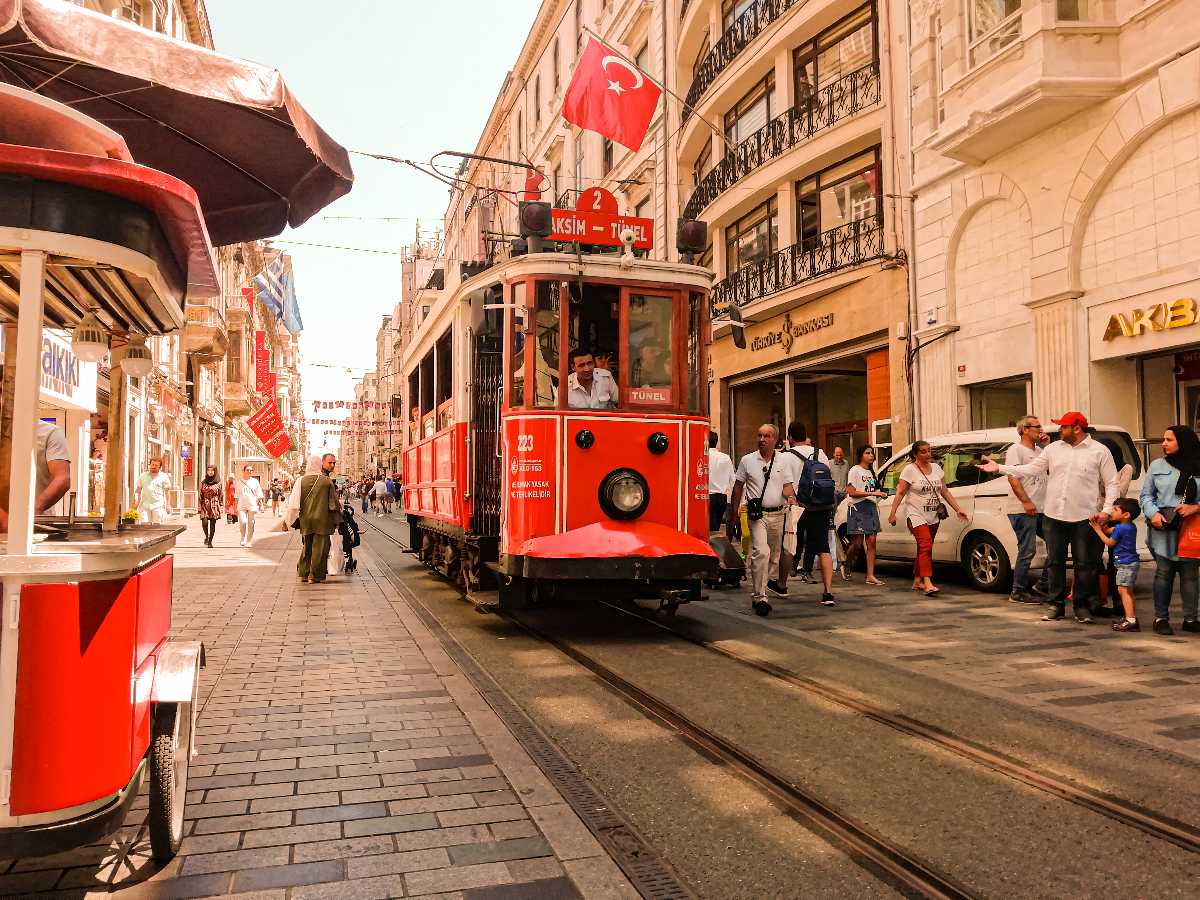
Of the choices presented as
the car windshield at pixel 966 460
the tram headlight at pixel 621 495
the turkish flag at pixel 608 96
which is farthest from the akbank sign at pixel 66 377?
the car windshield at pixel 966 460

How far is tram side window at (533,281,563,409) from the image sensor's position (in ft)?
25.6

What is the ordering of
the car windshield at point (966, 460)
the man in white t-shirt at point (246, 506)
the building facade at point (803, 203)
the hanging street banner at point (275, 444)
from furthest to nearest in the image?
the hanging street banner at point (275, 444) < the man in white t-shirt at point (246, 506) < the building facade at point (803, 203) < the car windshield at point (966, 460)

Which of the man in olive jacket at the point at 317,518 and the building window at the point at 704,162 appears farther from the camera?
the building window at the point at 704,162

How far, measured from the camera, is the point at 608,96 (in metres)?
16.5

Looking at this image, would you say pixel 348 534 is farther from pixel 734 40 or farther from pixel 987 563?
pixel 734 40

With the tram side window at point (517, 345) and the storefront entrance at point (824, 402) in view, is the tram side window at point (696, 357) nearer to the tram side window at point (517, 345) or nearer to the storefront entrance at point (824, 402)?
the tram side window at point (517, 345)

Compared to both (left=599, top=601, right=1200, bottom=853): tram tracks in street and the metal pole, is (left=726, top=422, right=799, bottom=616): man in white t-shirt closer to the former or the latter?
(left=599, top=601, right=1200, bottom=853): tram tracks in street

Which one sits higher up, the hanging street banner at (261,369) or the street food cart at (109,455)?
the hanging street banner at (261,369)

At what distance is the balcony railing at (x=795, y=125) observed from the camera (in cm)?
1873

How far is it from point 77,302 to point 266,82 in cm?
119

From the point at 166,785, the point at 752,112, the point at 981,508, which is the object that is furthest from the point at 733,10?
the point at 166,785

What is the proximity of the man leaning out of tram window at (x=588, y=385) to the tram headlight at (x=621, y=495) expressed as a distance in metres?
0.63

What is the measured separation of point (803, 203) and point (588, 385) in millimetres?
14675

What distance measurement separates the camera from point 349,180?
4.86 m
